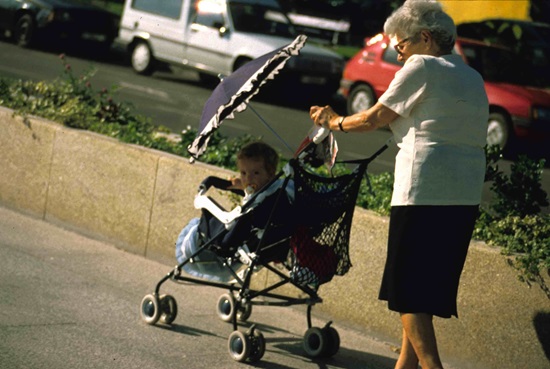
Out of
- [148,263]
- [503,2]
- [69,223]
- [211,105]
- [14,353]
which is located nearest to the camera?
[14,353]

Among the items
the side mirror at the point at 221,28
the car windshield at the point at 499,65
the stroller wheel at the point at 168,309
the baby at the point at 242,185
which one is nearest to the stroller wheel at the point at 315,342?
the baby at the point at 242,185

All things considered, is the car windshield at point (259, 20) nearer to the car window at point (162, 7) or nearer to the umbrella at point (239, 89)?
the car window at point (162, 7)

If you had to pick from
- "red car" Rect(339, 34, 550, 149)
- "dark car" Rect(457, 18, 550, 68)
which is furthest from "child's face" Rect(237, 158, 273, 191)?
"dark car" Rect(457, 18, 550, 68)

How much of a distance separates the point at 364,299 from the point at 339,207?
103cm

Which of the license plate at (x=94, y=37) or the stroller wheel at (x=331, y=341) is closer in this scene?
the stroller wheel at (x=331, y=341)

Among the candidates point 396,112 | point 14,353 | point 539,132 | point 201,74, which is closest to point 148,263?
point 14,353

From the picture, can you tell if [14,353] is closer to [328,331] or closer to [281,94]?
[328,331]

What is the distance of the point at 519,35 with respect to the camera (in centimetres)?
1802

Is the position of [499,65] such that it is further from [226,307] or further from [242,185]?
[242,185]

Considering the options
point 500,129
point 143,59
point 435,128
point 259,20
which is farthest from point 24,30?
point 435,128

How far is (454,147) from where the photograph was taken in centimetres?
512

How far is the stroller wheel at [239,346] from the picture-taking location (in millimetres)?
5883

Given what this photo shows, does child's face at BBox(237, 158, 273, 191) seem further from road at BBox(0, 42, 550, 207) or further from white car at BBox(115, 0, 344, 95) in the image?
white car at BBox(115, 0, 344, 95)

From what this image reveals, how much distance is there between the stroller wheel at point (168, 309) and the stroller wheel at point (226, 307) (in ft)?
1.33
